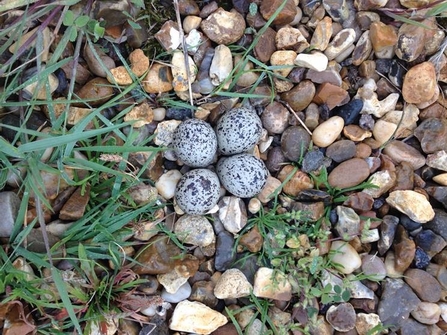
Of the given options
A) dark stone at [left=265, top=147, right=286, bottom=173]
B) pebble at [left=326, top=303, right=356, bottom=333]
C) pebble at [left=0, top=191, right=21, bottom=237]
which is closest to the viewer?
pebble at [left=0, top=191, right=21, bottom=237]

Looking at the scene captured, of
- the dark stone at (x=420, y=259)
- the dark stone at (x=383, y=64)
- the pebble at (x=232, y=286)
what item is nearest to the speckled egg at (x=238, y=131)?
the pebble at (x=232, y=286)

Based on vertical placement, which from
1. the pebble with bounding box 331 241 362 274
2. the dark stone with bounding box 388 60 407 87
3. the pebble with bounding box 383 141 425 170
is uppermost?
the dark stone with bounding box 388 60 407 87

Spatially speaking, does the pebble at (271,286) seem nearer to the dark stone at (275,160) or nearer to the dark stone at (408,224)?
the dark stone at (275,160)

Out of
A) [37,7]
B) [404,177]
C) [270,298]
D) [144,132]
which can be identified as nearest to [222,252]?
[270,298]

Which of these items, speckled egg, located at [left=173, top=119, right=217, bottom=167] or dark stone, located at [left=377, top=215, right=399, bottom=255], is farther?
dark stone, located at [left=377, top=215, right=399, bottom=255]

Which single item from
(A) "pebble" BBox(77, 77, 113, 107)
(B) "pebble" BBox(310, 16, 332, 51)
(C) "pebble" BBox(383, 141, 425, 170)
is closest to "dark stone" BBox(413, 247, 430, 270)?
(C) "pebble" BBox(383, 141, 425, 170)

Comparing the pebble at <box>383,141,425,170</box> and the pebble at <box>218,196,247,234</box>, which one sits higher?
the pebble at <box>218,196,247,234</box>

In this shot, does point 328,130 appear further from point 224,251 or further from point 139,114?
point 139,114

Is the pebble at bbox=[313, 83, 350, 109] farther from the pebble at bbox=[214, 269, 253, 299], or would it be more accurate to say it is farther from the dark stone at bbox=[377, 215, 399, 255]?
the pebble at bbox=[214, 269, 253, 299]

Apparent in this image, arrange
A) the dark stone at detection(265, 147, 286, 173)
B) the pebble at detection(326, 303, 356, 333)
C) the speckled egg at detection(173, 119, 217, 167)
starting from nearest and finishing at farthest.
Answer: the speckled egg at detection(173, 119, 217, 167)
the pebble at detection(326, 303, 356, 333)
the dark stone at detection(265, 147, 286, 173)
